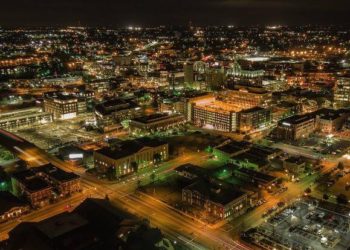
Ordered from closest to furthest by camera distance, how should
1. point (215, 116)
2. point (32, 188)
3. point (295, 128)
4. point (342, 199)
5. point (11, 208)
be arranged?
point (11, 208), point (342, 199), point (32, 188), point (295, 128), point (215, 116)

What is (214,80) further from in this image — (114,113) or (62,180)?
(62,180)

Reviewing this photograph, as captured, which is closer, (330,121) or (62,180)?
(62,180)

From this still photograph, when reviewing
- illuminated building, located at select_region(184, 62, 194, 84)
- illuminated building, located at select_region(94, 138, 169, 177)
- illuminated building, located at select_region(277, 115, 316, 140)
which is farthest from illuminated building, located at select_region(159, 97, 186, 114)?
illuminated building, located at select_region(184, 62, 194, 84)

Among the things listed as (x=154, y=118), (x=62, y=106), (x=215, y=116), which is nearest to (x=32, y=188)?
(x=154, y=118)

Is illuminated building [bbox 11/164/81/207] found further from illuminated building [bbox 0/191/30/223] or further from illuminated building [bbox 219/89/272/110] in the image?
illuminated building [bbox 219/89/272/110]

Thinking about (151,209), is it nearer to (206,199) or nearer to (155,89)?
(206,199)

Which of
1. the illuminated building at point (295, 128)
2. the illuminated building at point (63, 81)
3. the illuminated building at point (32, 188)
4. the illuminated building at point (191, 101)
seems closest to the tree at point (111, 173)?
the illuminated building at point (32, 188)
